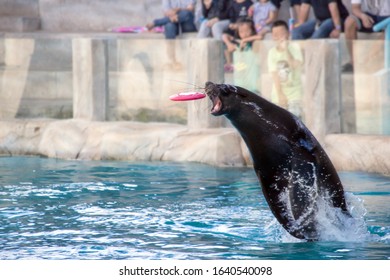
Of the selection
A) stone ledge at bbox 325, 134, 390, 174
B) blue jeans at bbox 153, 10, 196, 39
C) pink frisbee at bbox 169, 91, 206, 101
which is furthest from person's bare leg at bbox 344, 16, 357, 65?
pink frisbee at bbox 169, 91, 206, 101

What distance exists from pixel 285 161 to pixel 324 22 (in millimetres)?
5727

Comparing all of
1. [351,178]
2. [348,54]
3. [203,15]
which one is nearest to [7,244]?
[351,178]

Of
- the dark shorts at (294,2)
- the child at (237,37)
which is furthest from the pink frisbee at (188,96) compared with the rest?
the dark shorts at (294,2)

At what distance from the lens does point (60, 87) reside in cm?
1270

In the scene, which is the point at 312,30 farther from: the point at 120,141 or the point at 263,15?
the point at 120,141

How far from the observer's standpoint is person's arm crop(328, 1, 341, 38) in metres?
12.4

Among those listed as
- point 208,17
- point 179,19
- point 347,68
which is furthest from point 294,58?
point 179,19

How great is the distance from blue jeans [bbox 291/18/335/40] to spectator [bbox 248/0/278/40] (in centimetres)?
49

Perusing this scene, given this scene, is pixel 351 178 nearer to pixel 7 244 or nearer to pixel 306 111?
pixel 306 111

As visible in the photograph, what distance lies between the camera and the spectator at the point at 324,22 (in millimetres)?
12453

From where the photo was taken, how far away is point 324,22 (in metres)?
12.5

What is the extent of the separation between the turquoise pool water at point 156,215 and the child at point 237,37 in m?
1.22

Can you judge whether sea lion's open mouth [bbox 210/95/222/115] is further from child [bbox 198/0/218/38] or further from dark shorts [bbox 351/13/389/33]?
child [bbox 198/0/218/38]
